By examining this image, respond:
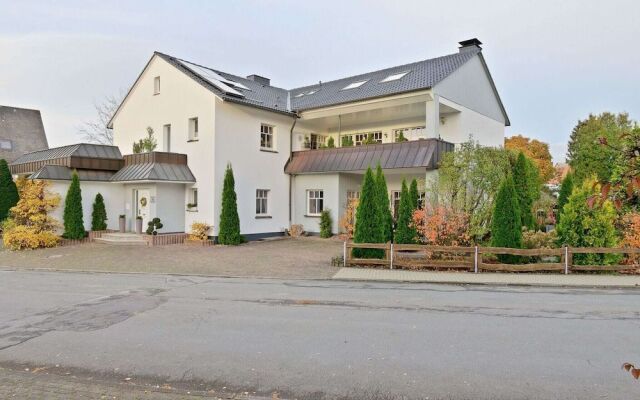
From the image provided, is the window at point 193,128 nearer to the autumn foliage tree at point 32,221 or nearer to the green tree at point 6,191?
the autumn foliage tree at point 32,221

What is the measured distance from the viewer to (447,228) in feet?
47.2

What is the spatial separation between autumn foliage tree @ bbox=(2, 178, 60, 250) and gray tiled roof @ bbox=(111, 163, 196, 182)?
10.3 ft

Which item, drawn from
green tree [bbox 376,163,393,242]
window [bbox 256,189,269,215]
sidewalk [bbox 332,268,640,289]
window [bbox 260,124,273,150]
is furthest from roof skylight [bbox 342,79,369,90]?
sidewalk [bbox 332,268,640,289]

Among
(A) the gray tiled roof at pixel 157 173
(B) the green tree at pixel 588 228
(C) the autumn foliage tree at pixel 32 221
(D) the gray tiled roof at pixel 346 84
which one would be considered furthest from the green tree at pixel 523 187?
(C) the autumn foliage tree at pixel 32 221

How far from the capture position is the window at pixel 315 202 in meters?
23.1

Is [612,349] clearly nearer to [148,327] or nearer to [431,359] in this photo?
[431,359]

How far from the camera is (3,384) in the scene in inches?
193

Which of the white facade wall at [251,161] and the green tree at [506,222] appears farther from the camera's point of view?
the white facade wall at [251,161]

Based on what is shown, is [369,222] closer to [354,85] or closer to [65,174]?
[354,85]

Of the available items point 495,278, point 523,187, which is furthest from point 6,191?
point 523,187

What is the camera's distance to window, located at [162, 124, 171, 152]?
2323cm

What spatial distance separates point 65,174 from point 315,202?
12240 millimetres

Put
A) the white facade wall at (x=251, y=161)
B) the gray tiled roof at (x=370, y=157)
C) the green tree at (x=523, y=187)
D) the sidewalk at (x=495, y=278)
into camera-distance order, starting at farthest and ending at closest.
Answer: the white facade wall at (x=251, y=161) < the gray tiled roof at (x=370, y=157) < the green tree at (x=523, y=187) < the sidewalk at (x=495, y=278)

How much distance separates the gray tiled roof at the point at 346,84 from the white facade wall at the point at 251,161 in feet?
2.52
